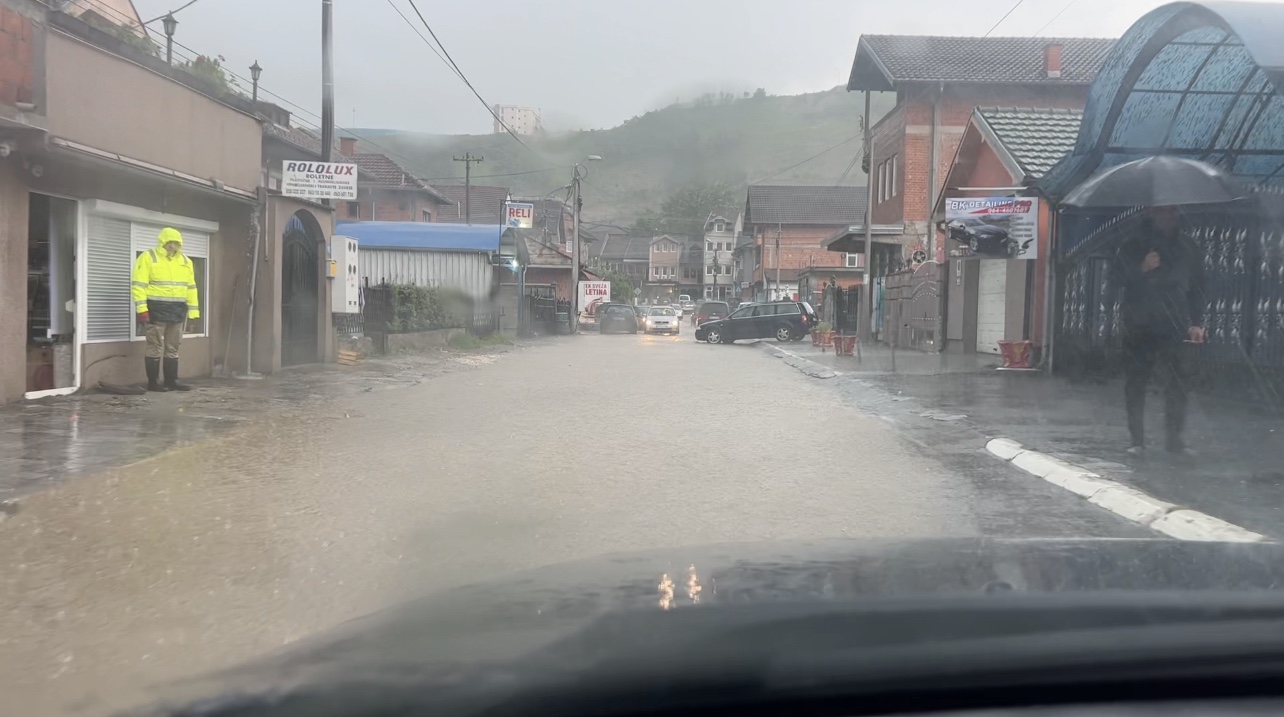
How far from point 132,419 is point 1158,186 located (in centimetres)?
986

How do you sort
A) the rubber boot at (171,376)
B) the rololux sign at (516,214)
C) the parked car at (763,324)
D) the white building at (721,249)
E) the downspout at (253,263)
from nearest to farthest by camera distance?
the rubber boot at (171,376)
the downspout at (253,263)
the parked car at (763,324)
the rololux sign at (516,214)
the white building at (721,249)

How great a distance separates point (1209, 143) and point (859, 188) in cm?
6559

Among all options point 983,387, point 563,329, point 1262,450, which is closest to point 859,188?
point 563,329

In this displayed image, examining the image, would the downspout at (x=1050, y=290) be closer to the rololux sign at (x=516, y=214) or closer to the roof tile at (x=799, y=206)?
the rololux sign at (x=516, y=214)

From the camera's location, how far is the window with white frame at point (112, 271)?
11.2m

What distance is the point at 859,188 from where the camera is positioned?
76.6 m

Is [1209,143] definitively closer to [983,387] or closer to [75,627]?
[983,387]

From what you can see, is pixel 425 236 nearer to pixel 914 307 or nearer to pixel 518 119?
pixel 518 119

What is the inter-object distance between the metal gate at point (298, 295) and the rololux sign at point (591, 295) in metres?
35.0

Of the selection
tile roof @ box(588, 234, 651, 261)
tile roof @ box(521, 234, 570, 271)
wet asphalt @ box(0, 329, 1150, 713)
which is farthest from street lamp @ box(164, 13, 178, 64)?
tile roof @ box(588, 234, 651, 261)

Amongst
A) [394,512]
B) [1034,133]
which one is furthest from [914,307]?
[394,512]

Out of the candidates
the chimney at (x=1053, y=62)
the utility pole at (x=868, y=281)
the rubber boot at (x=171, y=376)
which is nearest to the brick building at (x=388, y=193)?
the utility pole at (x=868, y=281)

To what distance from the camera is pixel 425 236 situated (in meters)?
33.4

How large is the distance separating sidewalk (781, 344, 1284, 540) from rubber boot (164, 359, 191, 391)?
8084 millimetres
